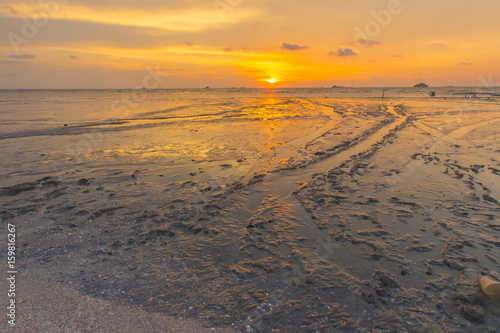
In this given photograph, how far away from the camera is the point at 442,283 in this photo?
4.57m

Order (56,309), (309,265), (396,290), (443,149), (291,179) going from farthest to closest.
A: (443,149)
(291,179)
(309,265)
(396,290)
(56,309)

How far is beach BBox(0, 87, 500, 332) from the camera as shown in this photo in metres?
4.01

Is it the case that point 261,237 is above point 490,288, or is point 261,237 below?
below

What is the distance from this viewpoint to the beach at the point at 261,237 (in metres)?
4.01

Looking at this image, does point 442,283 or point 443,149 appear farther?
point 443,149

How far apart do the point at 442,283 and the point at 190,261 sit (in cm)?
445

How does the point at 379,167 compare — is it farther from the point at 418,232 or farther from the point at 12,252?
the point at 12,252

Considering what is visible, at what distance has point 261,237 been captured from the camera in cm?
609

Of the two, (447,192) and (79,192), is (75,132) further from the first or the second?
(447,192)

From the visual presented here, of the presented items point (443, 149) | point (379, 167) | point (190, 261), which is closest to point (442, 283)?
point (190, 261)

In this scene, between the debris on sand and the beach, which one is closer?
the beach

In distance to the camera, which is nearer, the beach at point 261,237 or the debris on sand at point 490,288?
the beach at point 261,237

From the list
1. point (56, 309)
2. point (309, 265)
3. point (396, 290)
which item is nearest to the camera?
point (56, 309)

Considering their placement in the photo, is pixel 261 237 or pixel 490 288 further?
pixel 261 237
